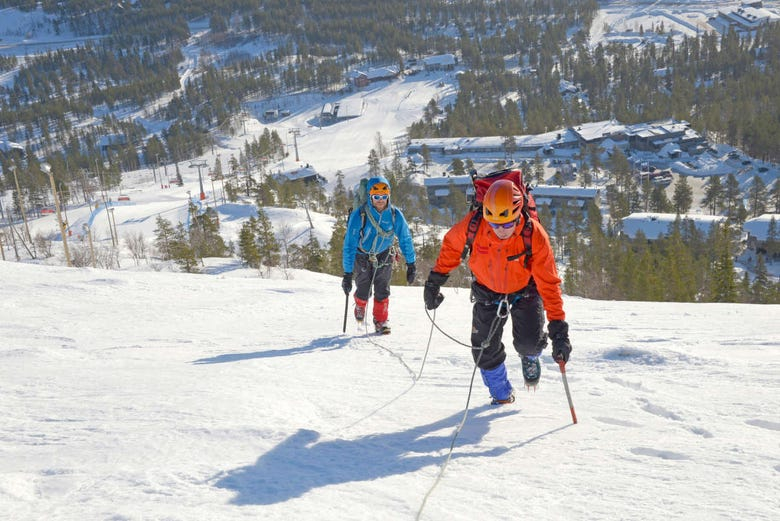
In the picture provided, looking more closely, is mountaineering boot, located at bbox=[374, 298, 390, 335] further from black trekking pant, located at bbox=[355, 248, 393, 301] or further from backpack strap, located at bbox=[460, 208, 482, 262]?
backpack strap, located at bbox=[460, 208, 482, 262]

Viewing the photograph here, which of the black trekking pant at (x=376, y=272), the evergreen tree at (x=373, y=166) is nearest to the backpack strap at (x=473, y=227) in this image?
the black trekking pant at (x=376, y=272)

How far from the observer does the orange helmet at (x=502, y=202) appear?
348 centimetres

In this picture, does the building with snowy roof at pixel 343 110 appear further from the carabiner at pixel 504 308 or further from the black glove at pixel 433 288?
the carabiner at pixel 504 308

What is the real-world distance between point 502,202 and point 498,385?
4.43 feet

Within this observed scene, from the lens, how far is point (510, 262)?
379 cm

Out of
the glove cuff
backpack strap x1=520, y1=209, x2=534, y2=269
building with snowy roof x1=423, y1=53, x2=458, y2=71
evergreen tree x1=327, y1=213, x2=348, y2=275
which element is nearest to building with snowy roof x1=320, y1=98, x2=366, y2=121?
building with snowy roof x1=423, y1=53, x2=458, y2=71

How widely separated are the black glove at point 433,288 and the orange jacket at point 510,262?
246 mm

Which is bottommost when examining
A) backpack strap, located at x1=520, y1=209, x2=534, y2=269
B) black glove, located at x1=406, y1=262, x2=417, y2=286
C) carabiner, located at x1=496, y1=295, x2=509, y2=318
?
black glove, located at x1=406, y1=262, x2=417, y2=286

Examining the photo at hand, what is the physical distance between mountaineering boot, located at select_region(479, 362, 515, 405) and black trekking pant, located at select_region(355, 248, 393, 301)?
2736 mm

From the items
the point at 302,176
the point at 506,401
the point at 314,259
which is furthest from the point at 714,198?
the point at 506,401

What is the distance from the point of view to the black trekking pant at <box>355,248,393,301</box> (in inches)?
261

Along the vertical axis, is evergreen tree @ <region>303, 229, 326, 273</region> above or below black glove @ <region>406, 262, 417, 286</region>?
below

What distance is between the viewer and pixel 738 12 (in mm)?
131625

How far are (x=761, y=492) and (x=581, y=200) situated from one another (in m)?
63.2
